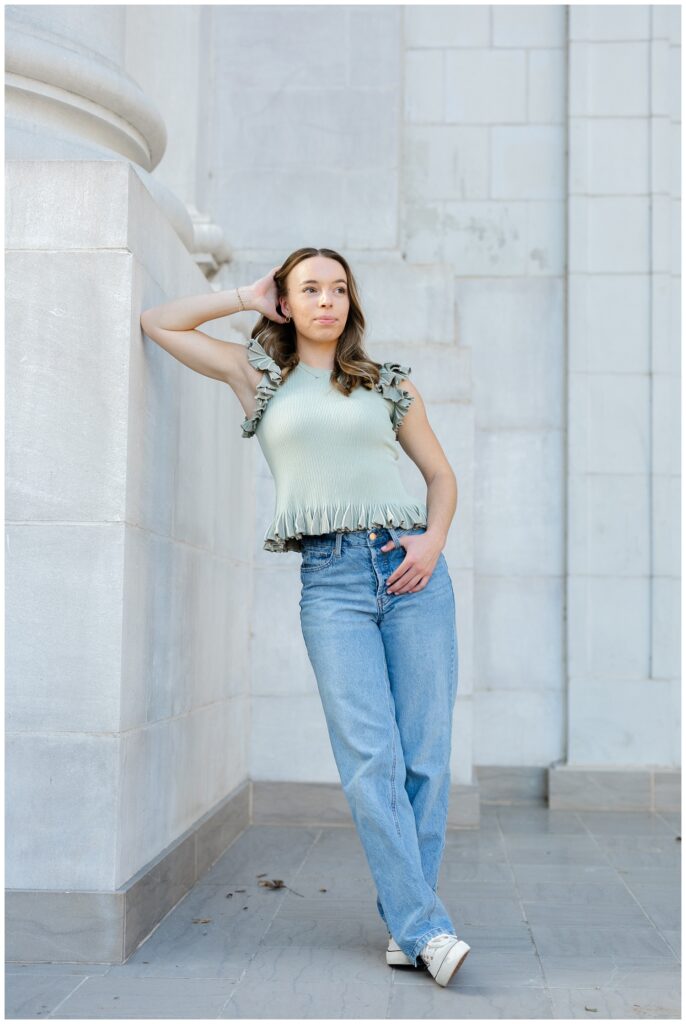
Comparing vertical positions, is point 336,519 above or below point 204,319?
below

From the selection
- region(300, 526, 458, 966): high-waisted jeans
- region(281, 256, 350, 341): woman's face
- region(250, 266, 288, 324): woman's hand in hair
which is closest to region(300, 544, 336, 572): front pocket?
region(300, 526, 458, 966): high-waisted jeans

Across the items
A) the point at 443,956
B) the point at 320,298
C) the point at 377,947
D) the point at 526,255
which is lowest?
the point at 377,947

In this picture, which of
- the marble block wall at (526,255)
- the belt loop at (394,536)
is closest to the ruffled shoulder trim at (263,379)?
the belt loop at (394,536)

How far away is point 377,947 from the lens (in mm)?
3754

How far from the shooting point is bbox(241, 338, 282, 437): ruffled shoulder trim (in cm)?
372

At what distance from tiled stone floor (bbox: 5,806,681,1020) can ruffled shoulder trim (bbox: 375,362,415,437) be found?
1699 millimetres

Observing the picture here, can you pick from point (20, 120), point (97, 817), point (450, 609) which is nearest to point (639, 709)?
point (450, 609)

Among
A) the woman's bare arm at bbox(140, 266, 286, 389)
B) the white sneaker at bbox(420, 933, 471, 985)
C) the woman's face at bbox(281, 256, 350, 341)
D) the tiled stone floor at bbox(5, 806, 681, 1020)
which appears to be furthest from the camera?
the woman's bare arm at bbox(140, 266, 286, 389)

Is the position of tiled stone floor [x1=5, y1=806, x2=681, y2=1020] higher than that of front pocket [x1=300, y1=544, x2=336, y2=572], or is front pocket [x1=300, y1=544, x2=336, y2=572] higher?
front pocket [x1=300, y1=544, x2=336, y2=572]

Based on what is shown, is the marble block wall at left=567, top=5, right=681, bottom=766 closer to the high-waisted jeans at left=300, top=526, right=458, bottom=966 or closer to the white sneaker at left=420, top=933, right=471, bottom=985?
the high-waisted jeans at left=300, top=526, right=458, bottom=966

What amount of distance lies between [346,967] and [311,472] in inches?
58.6

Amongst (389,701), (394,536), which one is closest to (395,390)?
(394,536)

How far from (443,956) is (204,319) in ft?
6.88

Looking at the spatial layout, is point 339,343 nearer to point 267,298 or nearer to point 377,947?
point 267,298
